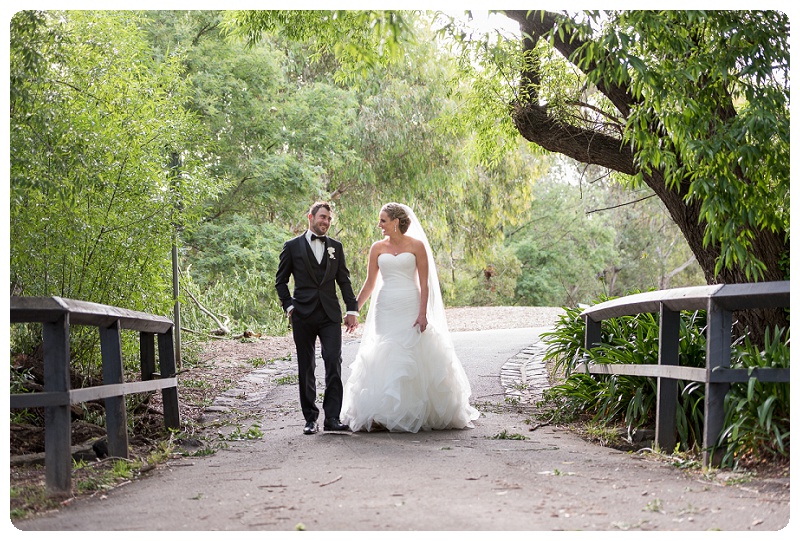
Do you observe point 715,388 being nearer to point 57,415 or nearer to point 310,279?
point 310,279

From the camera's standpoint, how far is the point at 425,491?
4.23 m

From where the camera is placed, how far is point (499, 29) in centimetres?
812

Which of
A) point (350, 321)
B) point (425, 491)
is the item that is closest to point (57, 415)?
point (425, 491)

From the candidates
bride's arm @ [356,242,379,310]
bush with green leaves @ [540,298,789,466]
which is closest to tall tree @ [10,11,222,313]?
bride's arm @ [356,242,379,310]

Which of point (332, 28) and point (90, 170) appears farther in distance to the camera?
point (332, 28)

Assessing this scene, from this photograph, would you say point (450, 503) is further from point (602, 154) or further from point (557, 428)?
point (602, 154)

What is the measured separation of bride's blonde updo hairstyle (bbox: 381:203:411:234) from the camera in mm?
6924

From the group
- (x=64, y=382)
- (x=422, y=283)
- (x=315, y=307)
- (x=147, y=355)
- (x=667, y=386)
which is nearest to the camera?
(x=64, y=382)

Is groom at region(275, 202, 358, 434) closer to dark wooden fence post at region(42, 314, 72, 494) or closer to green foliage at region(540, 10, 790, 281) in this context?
dark wooden fence post at region(42, 314, 72, 494)

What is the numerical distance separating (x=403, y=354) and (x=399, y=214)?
1148mm

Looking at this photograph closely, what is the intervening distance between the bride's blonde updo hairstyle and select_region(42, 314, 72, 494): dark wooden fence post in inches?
120

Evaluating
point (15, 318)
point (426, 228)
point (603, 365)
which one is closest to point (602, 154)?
point (603, 365)

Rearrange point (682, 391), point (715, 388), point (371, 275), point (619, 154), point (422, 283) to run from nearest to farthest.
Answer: point (715, 388) → point (682, 391) → point (422, 283) → point (371, 275) → point (619, 154)

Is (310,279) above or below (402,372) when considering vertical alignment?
above
